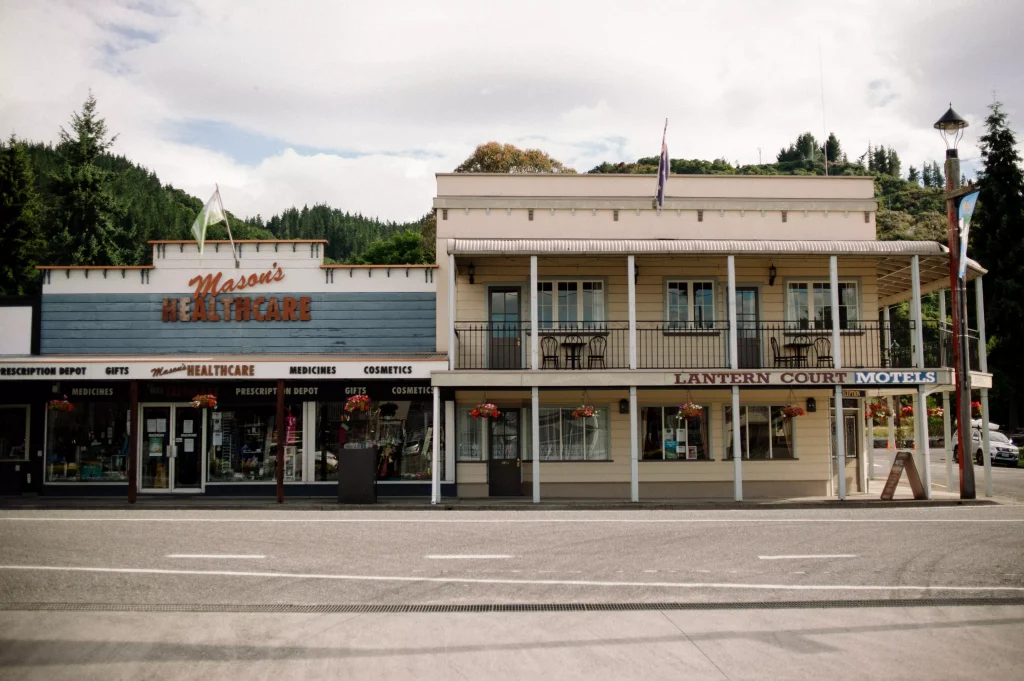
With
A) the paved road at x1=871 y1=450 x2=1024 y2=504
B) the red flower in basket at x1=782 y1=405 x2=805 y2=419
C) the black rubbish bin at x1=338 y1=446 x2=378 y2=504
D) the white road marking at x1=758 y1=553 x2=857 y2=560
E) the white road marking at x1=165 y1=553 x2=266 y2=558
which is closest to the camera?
the white road marking at x1=758 y1=553 x2=857 y2=560

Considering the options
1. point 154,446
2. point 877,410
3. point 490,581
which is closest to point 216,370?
point 154,446

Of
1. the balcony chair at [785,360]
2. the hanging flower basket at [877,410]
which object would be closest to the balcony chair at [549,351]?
the balcony chair at [785,360]

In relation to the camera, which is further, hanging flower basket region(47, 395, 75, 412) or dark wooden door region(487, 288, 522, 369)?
dark wooden door region(487, 288, 522, 369)

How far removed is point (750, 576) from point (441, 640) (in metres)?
4.29

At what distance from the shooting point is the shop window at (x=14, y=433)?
21328mm

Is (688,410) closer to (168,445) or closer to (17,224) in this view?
(168,445)

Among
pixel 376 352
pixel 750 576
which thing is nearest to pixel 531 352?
pixel 376 352

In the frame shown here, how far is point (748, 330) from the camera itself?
21.4m

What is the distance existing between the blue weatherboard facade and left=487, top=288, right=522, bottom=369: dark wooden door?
143cm

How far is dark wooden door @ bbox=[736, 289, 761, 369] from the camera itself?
21453mm

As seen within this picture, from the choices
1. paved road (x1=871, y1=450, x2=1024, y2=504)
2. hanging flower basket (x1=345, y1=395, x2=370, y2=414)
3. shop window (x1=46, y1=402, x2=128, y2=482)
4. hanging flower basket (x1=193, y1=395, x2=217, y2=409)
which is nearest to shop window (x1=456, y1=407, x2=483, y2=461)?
hanging flower basket (x1=345, y1=395, x2=370, y2=414)

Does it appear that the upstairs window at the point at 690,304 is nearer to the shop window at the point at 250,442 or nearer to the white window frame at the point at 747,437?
the white window frame at the point at 747,437

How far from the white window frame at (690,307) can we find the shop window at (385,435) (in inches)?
232

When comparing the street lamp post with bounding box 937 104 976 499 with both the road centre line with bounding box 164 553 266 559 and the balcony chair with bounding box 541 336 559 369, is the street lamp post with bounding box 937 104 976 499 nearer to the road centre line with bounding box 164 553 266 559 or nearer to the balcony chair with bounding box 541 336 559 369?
the balcony chair with bounding box 541 336 559 369
